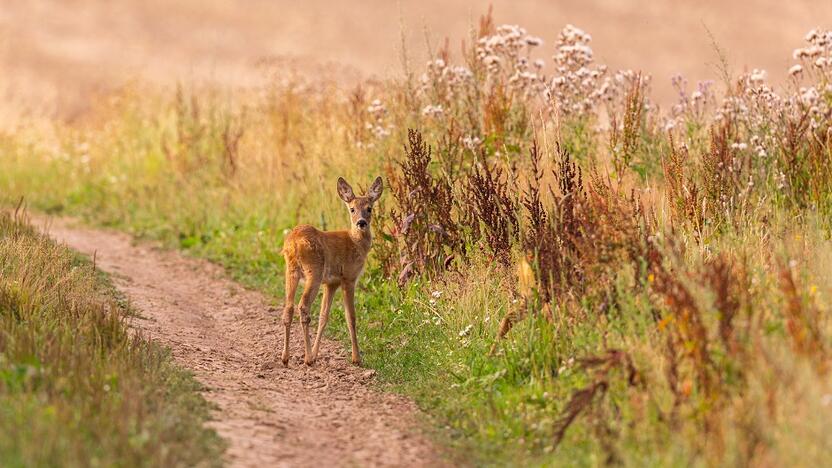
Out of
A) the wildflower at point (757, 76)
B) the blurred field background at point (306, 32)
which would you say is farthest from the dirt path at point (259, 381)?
the blurred field background at point (306, 32)

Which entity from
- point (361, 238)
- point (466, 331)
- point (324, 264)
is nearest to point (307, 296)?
point (324, 264)

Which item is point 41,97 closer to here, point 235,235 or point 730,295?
point 235,235

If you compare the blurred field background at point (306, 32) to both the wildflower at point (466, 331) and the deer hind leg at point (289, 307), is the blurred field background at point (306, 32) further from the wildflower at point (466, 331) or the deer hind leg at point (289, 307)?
the wildflower at point (466, 331)

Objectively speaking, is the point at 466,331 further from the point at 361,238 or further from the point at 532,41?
the point at 532,41

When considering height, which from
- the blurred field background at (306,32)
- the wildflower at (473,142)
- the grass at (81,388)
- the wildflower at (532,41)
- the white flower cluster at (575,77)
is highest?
the blurred field background at (306,32)

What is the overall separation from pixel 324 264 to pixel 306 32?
34944 millimetres

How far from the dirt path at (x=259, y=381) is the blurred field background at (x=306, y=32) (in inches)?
510

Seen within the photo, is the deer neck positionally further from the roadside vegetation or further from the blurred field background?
the blurred field background

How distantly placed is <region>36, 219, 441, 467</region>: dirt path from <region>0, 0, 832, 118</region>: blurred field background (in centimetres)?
1296

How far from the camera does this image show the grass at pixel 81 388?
610cm

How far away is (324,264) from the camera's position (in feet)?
31.2

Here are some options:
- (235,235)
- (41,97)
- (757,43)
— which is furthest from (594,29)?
(235,235)

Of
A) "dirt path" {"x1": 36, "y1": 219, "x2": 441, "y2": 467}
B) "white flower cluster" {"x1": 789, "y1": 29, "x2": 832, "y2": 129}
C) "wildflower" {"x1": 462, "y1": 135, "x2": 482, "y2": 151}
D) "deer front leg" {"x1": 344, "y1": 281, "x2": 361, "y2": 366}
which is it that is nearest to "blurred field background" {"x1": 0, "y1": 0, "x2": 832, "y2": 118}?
"dirt path" {"x1": 36, "y1": 219, "x2": 441, "y2": 467}

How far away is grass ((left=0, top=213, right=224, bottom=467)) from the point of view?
6102 mm
